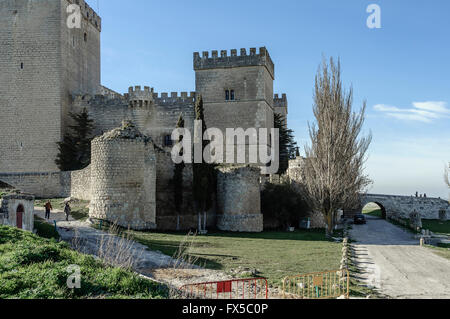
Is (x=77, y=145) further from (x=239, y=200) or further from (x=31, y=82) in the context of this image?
(x=239, y=200)

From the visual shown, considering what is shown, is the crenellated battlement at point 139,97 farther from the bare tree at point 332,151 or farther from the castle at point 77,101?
the bare tree at point 332,151

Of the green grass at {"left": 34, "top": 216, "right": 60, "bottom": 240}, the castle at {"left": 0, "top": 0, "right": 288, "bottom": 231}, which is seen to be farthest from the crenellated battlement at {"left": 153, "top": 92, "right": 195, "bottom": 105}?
the green grass at {"left": 34, "top": 216, "right": 60, "bottom": 240}

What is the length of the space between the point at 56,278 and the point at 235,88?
23233 millimetres

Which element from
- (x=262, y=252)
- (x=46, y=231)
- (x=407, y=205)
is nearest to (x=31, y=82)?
(x=46, y=231)

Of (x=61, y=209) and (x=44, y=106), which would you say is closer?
(x=61, y=209)

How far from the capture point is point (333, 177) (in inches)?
832

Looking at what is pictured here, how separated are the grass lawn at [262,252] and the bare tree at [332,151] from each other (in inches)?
90.7

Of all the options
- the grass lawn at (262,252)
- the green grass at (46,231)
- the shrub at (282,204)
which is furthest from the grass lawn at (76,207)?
the shrub at (282,204)

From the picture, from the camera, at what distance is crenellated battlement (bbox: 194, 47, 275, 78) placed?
29562 millimetres

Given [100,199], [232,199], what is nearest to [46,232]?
[100,199]

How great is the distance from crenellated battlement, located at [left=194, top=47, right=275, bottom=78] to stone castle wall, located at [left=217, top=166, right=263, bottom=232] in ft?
31.7

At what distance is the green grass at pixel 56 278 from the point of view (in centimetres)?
780

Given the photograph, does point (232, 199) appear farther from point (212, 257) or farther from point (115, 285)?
point (115, 285)
